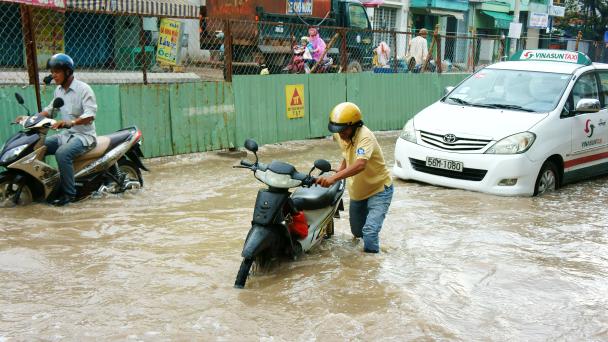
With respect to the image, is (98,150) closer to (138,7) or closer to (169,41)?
(169,41)

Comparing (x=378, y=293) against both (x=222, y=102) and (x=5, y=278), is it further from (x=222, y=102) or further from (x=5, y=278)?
(x=222, y=102)

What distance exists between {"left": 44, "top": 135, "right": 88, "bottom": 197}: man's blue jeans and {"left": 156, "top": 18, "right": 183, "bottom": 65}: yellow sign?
4.64 metres

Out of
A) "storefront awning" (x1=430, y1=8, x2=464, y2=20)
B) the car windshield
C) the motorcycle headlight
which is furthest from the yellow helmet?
"storefront awning" (x1=430, y1=8, x2=464, y2=20)

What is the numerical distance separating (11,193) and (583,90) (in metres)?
7.34

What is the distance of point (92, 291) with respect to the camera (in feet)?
15.4

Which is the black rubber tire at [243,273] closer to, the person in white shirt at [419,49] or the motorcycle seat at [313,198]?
the motorcycle seat at [313,198]

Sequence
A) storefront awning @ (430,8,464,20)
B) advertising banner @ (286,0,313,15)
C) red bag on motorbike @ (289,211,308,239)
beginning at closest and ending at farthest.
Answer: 1. red bag on motorbike @ (289,211,308,239)
2. advertising banner @ (286,0,313,15)
3. storefront awning @ (430,8,464,20)

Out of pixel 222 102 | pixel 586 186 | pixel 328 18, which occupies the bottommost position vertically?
pixel 586 186

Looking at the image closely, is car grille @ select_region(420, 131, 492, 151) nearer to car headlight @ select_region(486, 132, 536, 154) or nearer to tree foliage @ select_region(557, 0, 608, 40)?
car headlight @ select_region(486, 132, 536, 154)

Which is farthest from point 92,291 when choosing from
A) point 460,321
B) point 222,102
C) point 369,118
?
point 369,118

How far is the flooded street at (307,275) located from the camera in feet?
13.8

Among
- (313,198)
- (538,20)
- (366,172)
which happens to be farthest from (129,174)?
(538,20)

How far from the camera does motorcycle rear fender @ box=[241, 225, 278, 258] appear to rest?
15.2 ft

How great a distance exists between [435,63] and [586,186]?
661cm
